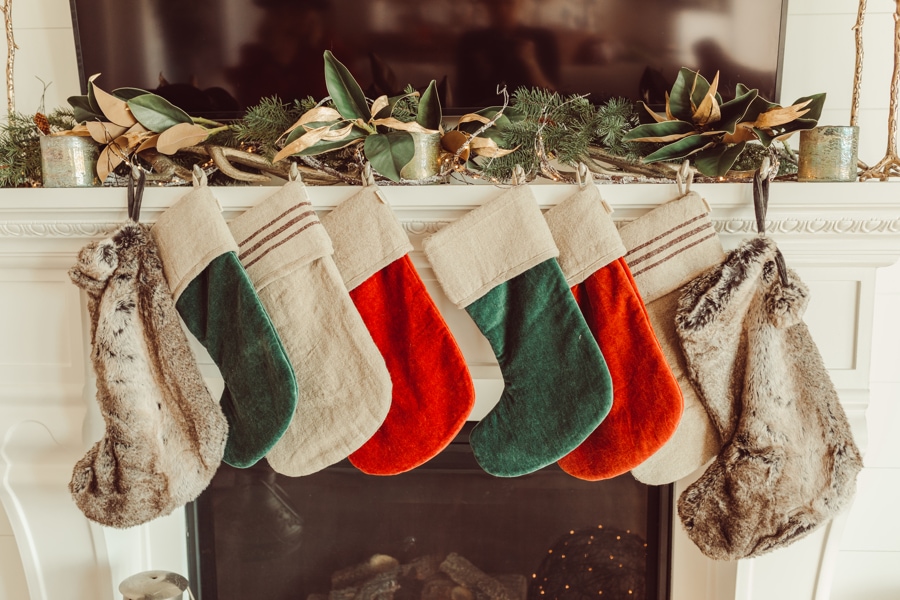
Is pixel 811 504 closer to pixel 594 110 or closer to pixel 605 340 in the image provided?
pixel 605 340

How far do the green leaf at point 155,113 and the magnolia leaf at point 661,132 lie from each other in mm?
707

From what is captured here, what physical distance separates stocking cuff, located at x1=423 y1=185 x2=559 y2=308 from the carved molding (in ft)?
0.21

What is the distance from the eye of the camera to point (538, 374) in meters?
0.98

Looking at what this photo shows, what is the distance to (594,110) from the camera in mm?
1010

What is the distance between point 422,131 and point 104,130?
0.51 m

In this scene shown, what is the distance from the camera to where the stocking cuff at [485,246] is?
94 cm

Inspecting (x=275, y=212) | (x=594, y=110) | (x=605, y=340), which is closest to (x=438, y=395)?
(x=605, y=340)

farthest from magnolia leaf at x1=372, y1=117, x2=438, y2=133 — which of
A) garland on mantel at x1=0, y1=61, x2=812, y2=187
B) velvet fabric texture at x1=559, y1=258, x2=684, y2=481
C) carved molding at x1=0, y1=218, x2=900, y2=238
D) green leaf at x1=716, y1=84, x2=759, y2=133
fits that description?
green leaf at x1=716, y1=84, x2=759, y2=133

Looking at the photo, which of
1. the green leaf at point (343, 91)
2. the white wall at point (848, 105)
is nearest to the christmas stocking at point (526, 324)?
the green leaf at point (343, 91)

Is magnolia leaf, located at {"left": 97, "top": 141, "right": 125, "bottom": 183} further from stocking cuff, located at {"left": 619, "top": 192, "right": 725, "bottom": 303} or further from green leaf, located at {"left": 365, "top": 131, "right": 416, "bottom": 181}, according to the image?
stocking cuff, located at {"left": 619, "top": 192, "right": 725, "bottom": 303}

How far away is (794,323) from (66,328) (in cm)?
119

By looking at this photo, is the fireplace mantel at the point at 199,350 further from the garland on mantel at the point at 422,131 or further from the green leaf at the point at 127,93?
the green leaf at the point at 127,93

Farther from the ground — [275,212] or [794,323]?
[275,212]

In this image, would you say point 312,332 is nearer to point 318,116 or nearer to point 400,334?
point 400,334
